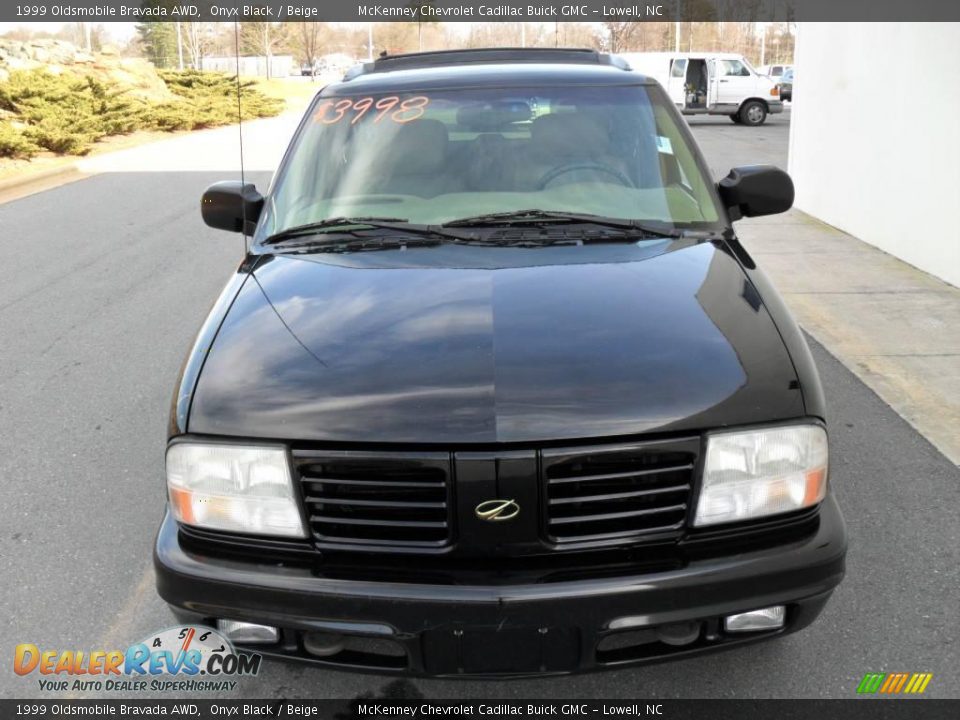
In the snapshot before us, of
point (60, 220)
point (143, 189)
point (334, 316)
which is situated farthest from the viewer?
point (143, 189)

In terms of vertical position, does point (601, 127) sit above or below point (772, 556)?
above

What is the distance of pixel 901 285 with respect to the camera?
307 inches

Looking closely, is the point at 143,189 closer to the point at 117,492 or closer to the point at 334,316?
the point at 117,492

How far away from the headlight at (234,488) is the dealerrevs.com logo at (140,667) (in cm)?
45

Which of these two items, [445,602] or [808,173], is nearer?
[445,602]

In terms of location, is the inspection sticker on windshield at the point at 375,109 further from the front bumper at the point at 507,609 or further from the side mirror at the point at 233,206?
the front bumper at the point at 507,609

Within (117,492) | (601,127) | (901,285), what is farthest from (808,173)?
(117,492)

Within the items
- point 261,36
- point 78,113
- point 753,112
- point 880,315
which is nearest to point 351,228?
point 880,315

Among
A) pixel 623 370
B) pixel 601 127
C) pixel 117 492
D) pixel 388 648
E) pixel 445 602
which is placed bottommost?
pixel 117 492

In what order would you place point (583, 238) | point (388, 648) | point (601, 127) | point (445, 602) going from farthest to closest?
point (601, 127)
point (583, 238)
point (388, 648)
point (445, 602)

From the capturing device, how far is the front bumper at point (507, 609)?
7.25 ft

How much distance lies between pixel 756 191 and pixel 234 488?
2430 millimetres

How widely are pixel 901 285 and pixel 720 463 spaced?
6.24 metres

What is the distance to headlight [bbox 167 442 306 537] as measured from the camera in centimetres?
234
